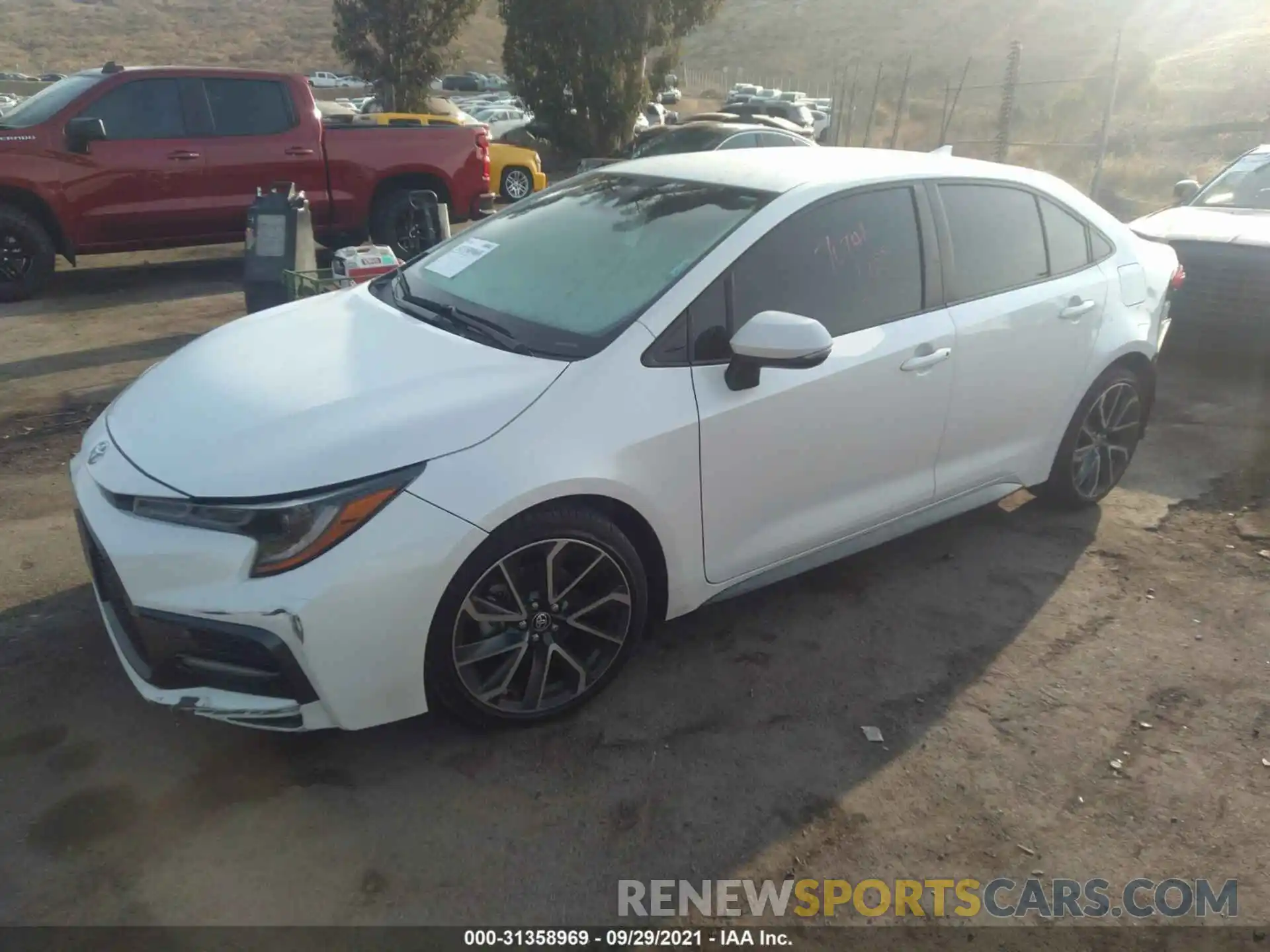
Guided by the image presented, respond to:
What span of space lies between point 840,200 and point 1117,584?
6.76ft

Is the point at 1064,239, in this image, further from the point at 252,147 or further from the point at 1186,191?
the point at 252,147

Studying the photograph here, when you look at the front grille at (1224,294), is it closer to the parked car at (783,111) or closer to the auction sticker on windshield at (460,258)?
the auction sticker on windshield at (460,258)

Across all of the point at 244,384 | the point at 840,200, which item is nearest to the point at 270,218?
the point at 244,384

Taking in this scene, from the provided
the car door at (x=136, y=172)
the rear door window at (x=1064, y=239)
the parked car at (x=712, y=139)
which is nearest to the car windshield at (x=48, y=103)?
the car door at (x=136, y=172)

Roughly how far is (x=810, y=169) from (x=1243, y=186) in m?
6.23

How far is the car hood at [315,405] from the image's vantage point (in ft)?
8.71

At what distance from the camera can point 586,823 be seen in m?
2.74

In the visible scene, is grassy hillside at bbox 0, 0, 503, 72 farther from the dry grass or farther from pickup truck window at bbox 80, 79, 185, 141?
pickup truck window at bbox 80, 79, 185, 141

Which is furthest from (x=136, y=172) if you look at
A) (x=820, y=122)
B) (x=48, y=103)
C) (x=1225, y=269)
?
(x=820, y=122)

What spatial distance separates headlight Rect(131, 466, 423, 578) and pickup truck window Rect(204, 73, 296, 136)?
7671mm

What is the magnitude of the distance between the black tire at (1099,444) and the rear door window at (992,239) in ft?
2.35

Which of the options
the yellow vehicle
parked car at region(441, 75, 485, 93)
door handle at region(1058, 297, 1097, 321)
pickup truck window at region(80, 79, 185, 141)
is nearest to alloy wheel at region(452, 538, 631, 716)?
door handle at region(1058, 297, 1097, 321)

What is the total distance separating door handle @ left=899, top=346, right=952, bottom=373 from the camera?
358cm

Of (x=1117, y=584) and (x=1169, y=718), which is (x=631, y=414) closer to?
(x=1169, y=718)
